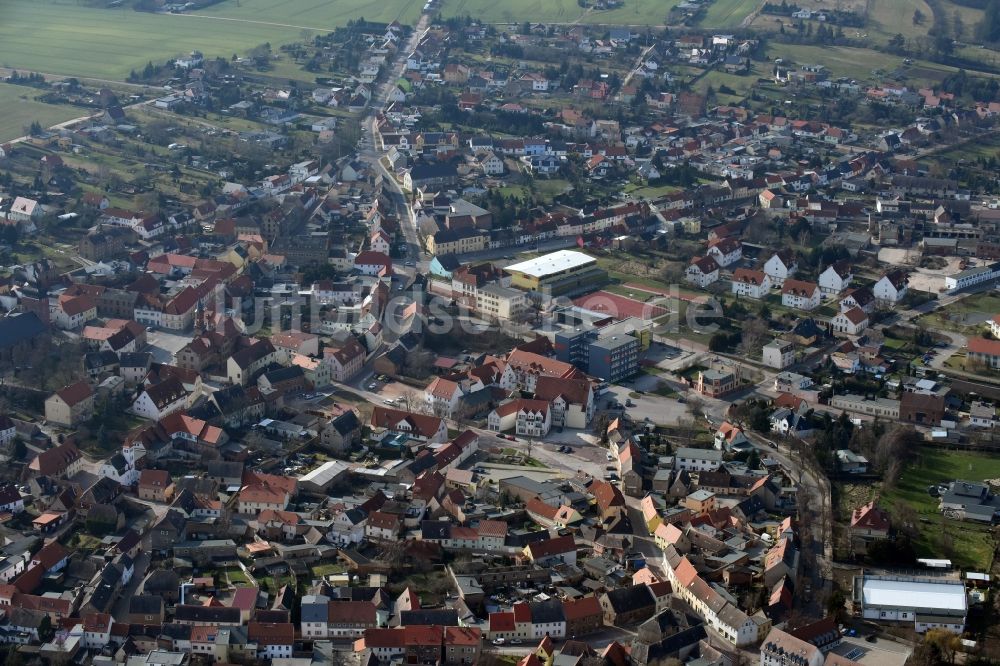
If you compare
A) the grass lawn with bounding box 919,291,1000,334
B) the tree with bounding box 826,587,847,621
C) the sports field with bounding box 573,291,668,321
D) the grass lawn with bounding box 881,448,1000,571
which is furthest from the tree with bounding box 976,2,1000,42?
the tree with bounding box 826,587,847,621

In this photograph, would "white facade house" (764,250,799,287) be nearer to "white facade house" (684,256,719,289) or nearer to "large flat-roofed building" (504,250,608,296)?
"white facade house" (684,256,719,289)

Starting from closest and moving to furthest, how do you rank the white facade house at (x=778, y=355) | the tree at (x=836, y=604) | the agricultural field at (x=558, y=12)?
the tree at (x=836, y=604), the white facade house at (x=778, y=355), the agricultural field at (x=558, y=12)

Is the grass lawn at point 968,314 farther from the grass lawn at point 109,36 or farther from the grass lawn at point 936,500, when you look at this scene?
the grass lawn at point 109,36

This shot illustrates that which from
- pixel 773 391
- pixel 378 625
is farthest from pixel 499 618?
pixel 773 391

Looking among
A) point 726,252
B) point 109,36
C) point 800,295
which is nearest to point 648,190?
point 726,252

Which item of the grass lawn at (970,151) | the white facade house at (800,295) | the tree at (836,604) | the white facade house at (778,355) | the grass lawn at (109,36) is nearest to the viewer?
the tree at (836,604)

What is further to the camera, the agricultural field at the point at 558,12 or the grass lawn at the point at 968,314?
the agricultural field at the point at 558,12

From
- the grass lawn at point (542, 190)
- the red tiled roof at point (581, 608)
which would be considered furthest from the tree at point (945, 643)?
the grass lawn at point (542, 190)
